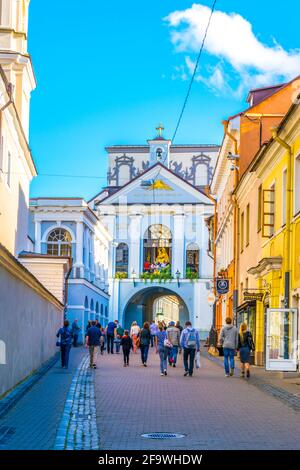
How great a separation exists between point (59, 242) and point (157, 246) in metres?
13.3

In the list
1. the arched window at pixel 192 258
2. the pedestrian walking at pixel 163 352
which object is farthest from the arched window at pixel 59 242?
the pedestrian walking at pixel 163 352

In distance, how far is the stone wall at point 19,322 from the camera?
Result: 15.1 m

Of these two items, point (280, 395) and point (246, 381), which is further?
point (246, 381)

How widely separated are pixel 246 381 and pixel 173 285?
4777 cm

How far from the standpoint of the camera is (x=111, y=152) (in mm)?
88000

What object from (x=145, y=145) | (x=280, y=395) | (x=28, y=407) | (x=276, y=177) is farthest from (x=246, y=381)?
(x=145, y=145)

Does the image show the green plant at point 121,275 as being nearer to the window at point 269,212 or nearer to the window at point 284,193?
the window at point 269,212

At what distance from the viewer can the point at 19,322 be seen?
706 inches

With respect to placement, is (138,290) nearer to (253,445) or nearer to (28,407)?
(28,407)

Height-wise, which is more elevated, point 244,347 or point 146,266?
point 146,266

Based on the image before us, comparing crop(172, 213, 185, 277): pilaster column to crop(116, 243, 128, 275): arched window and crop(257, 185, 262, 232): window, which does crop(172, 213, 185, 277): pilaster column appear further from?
crop(257, 185, 262, 232): window

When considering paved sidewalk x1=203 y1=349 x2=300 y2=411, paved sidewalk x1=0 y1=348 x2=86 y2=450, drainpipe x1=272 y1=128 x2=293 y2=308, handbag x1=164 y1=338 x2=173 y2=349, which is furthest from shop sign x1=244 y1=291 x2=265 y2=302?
paved sidewalk x1=0 y1=348 x2=86 y2=450

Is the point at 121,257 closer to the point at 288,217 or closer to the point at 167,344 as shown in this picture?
the point at 167,344

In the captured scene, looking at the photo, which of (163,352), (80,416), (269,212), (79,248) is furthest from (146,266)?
(80,416)
